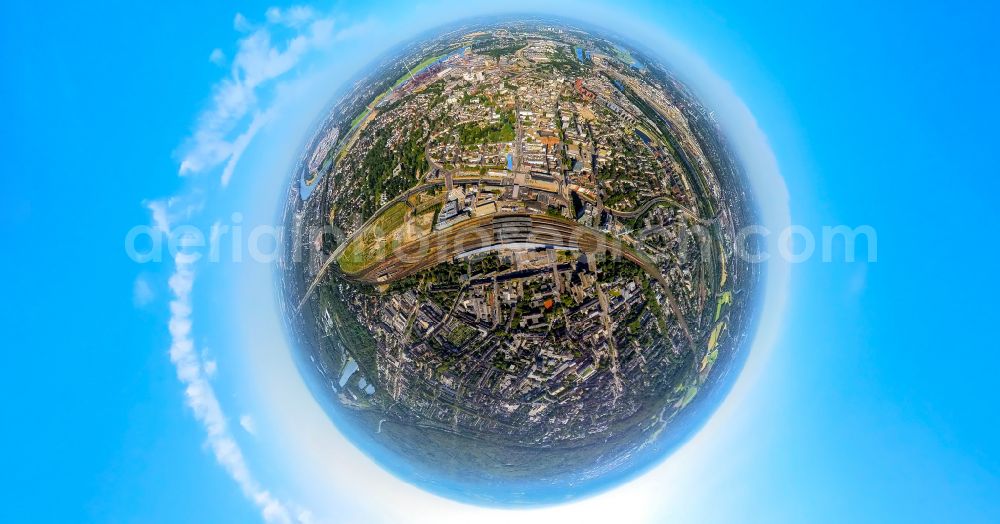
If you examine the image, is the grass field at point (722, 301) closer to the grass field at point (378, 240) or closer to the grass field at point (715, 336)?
the grass field at point (715, 336)

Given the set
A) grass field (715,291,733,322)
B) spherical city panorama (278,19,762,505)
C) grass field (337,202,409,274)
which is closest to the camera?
spherical city panorama (278,19,762,505)

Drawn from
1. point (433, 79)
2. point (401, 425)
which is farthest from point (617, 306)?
point (433, 79)

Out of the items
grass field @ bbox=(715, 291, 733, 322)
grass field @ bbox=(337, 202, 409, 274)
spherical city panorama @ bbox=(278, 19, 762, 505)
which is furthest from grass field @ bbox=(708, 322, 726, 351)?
grass field @ bbox=(337, 202, 409, 274)

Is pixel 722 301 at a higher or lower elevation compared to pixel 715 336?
higher

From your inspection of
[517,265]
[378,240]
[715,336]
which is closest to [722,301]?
[715,336]

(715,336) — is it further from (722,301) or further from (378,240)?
(378,240)

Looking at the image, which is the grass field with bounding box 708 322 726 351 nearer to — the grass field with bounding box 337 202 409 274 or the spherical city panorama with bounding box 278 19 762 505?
the spherical city panorama with bounding box 278 19 762 505

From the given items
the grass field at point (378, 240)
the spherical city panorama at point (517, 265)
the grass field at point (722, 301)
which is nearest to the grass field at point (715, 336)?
the spherical city panorama at point (517, 265)

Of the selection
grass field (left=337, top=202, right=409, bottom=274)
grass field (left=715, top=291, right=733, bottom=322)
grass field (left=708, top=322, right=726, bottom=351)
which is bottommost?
grass field (left=708, top=322, right=726, bottom=351)
